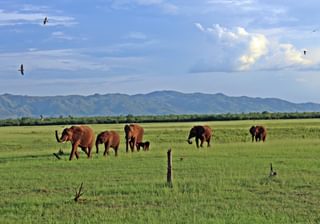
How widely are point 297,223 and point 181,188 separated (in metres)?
5.65

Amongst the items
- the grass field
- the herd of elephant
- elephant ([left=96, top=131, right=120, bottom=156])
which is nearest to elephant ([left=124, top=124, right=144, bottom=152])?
the herd of elephant

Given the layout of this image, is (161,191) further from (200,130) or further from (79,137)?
(200,130)

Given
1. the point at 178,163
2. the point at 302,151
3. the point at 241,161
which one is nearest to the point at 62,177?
the point at 178,163

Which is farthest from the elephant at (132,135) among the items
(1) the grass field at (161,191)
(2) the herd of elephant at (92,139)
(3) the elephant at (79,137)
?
(1) the grass field at (161,191)

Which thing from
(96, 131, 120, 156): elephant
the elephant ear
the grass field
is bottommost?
the grass field

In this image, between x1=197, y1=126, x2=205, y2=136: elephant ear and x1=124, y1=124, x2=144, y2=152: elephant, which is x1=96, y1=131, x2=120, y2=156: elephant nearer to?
x1=124, y1=124, x2=144, y2=152: elephant

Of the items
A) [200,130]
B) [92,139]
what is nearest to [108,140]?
[92,139]

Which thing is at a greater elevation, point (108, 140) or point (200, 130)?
point (200, 130)

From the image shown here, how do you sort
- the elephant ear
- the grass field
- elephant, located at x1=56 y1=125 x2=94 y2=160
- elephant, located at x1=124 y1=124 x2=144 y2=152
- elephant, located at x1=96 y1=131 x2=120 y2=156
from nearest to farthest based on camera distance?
the grass field
elephant, located at x1=56 y1=125 x2=94 y2=160
elephant, located at x1=96 y1=131 x2=120 y2=156
elephant, located at x1=124 y1=124 x2=144 y2=152
the elephant ear

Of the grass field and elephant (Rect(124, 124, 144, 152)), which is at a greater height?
elephant (Rect(124, 124, 144, 152))

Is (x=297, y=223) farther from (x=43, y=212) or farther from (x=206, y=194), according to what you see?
(x=43, y=212)

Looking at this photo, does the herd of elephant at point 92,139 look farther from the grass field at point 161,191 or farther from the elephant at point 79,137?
the grass field at point 161,191

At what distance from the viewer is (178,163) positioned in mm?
27500

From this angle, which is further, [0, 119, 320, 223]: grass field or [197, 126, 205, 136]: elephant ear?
[197, 126, 205, 136]: elephant ear
